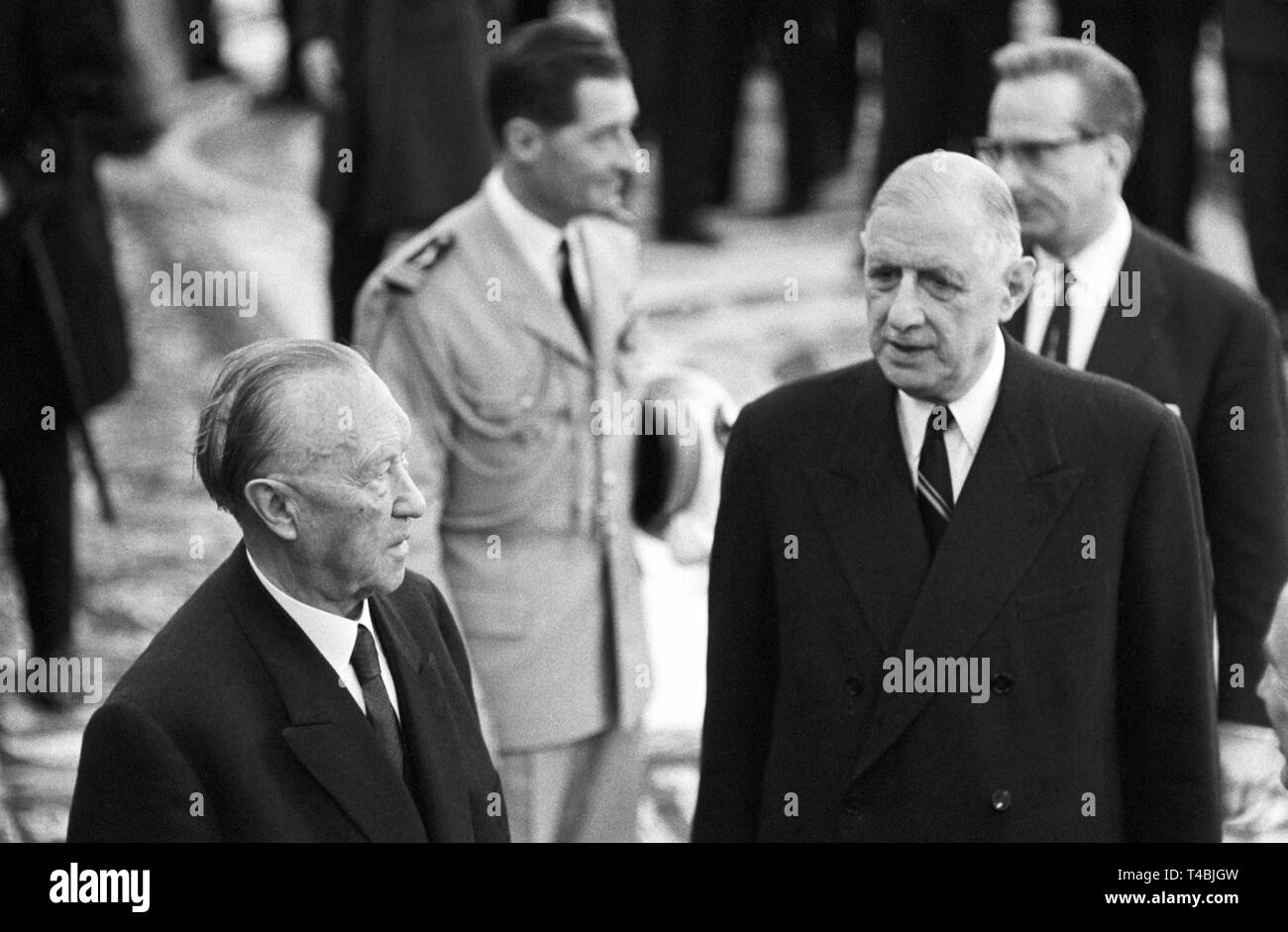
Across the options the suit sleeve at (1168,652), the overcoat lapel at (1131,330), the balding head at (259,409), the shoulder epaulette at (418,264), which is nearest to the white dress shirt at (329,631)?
the balding head at (259,409)

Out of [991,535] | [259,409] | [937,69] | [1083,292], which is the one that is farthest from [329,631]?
[937,69]

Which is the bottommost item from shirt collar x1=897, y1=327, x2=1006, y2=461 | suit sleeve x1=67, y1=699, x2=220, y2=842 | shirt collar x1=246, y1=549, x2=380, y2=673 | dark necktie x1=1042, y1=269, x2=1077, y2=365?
suit sleeve x1=67, y1=699, x2=220, y2=842

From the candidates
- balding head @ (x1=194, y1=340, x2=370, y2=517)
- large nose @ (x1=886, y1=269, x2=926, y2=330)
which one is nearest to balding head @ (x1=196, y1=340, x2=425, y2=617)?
balding head @ (x1=194, y1=340, x2=370, y2=517)

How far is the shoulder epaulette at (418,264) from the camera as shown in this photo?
386cm

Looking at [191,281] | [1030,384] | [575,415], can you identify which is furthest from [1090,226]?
[191,281]

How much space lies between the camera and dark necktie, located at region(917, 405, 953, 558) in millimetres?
3156

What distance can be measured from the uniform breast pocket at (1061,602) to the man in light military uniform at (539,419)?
982 mm

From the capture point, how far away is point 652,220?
15.2 ft

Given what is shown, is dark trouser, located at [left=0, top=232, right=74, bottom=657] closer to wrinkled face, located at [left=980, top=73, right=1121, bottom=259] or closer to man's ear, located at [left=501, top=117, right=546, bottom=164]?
man's ear, located at [left=501, top=117, right=546, bottom=164]

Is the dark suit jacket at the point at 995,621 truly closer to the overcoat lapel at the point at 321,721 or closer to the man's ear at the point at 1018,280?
the man's ear at the point at 1018,280

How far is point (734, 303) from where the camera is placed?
4.50 meters

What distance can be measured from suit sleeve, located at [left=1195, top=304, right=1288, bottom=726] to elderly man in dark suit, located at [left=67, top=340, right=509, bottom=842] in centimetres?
137

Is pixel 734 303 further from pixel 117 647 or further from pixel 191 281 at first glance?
pixel 117 647
